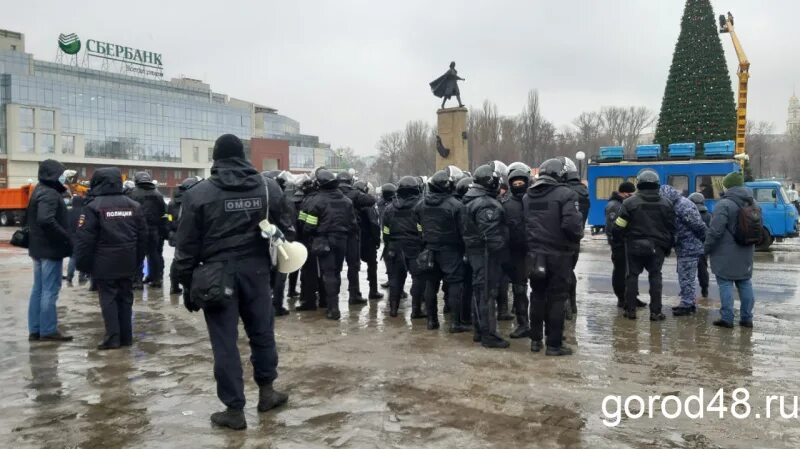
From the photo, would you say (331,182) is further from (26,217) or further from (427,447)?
(427,447)

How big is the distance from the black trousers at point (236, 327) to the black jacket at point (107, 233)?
284 centimetres

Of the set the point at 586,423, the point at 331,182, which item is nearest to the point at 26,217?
the point at 331,182

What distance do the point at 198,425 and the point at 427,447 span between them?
1842mm

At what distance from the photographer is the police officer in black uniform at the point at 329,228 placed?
28.8 ft

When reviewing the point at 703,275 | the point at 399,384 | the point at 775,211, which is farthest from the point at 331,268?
the point at 775,211

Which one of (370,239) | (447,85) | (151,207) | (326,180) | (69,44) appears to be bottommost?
(370,239)

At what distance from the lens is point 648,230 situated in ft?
27.3

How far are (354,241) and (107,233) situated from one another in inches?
145

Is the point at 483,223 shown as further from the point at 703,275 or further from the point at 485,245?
the point at 703,275

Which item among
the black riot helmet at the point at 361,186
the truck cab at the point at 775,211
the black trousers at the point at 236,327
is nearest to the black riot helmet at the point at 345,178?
the black riot helmet at the point at 361,186

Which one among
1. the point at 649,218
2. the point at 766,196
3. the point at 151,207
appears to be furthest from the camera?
the point at 766,196

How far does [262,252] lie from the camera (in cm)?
495

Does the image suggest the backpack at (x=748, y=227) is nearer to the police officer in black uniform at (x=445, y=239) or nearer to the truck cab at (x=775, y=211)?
the police officer in black uniform at (x=445, y=239)

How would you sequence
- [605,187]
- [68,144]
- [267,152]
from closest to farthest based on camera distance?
[605,187]
[68,144]
[267,152]
